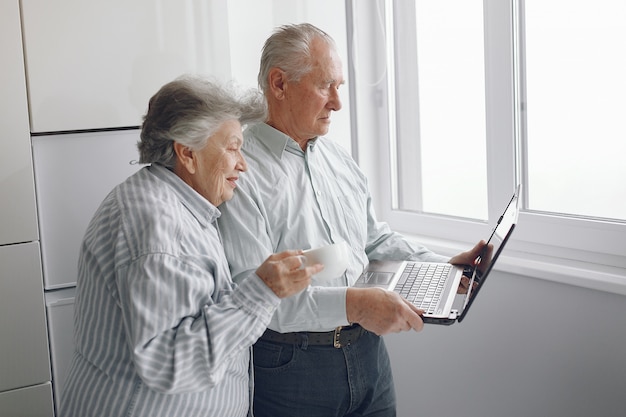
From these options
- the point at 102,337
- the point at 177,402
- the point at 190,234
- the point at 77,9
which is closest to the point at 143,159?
the point at 190,234

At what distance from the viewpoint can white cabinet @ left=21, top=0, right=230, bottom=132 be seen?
171 centimetres

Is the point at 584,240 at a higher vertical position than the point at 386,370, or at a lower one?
higher

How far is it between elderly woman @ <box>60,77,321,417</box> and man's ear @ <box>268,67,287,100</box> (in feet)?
0.89

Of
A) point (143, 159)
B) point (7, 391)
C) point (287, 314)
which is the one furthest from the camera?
point (7, 391)

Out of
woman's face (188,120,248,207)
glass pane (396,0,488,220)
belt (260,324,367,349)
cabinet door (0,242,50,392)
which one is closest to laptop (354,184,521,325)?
belt (260,324,367,349)

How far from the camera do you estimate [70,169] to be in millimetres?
1777

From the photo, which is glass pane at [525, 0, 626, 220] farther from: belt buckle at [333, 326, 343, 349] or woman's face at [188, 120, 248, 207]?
woman's face at [188, 120, 248, 207]

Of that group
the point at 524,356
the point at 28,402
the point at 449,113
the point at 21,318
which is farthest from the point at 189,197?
the point at 449,113

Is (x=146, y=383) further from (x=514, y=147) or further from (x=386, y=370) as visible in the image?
(x=514, y=147)

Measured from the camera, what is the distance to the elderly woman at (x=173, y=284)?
1.15 metres

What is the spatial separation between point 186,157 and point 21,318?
735mm

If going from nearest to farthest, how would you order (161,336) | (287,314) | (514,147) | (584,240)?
(161,336) → (287,314) → (584,240) → (514,147)

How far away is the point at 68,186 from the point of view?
5.82ft

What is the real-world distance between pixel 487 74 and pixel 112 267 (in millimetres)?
1418
